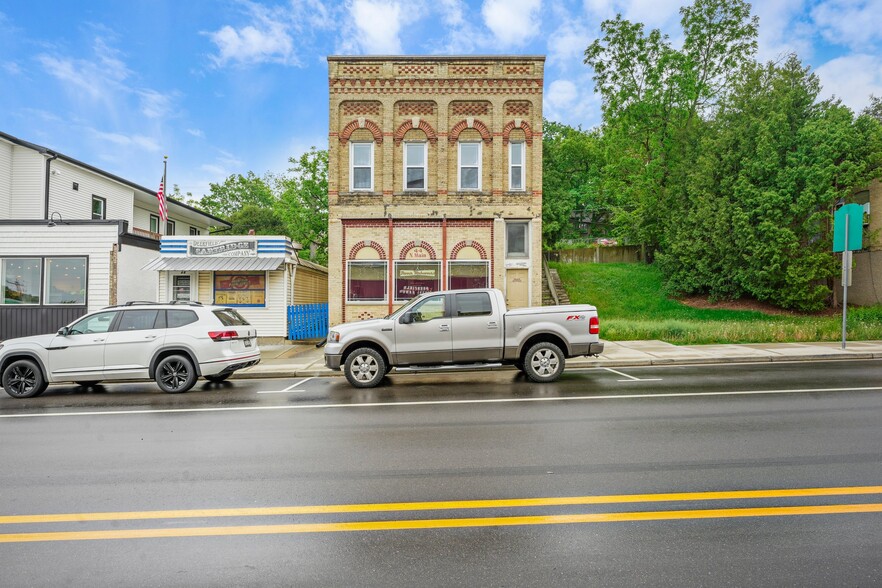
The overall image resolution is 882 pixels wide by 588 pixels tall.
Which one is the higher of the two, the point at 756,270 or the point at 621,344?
the point at 756,270

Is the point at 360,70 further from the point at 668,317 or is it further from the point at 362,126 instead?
the point at 668,317

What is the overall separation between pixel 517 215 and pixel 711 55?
19278 millimetres

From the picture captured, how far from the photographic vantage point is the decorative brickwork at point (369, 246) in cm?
1986

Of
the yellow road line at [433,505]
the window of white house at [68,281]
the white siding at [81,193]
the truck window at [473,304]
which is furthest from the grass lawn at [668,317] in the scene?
the white siding at [81,193]

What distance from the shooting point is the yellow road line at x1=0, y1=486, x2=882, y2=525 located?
3969 mm

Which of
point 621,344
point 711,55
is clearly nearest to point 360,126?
point 621,344

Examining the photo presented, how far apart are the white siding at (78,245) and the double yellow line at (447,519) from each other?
1593 centimetres

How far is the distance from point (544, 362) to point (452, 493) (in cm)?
600

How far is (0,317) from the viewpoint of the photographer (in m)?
17.0

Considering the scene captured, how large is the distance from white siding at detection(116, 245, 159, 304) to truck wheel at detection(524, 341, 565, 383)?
47.9 ft

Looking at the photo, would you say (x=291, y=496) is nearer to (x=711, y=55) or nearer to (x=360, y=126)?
(x=360, y=126)

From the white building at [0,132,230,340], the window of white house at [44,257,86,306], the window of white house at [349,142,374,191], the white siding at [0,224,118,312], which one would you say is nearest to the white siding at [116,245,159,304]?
the white building at [0,132,230,340]

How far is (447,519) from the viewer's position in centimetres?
380

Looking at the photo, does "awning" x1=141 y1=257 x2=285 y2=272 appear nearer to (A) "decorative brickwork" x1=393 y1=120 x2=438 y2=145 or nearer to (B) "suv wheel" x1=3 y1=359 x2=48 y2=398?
(A) "decorative brickwork" x1=393 y1=120 x2=438 y2=145
